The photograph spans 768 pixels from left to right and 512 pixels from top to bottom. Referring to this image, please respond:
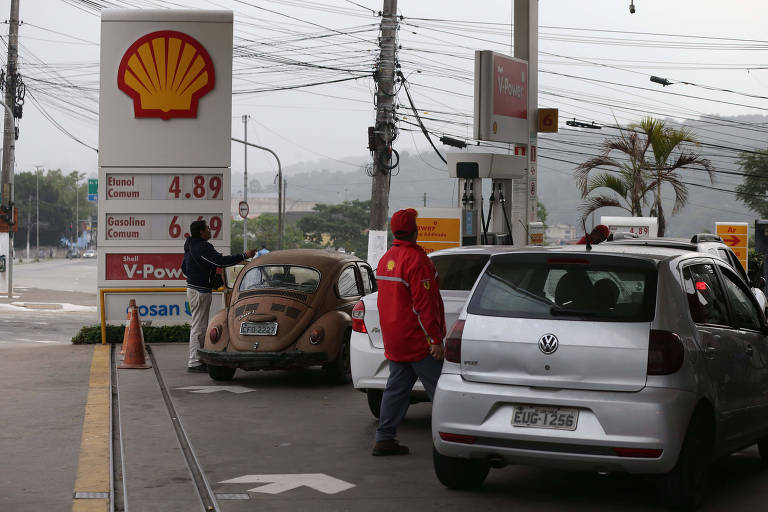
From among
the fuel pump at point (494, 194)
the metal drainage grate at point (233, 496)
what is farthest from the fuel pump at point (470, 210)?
the metal drainage grate at point (233, 496)

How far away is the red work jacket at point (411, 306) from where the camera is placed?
809cm

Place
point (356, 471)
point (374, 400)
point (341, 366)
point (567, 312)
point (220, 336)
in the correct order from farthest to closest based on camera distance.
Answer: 1. point (341, 366)
2. point (220, 336)
3. point (374, 400)
4. point (356, 471)
5. point (567, 312)

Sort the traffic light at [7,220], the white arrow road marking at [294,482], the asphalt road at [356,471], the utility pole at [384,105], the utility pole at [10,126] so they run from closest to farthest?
the asphalt road at [356,471], the white arrow road marking at [294,482], the utility pole at [384,105], the traffic light at [7,220], the utility pole at [10,126]

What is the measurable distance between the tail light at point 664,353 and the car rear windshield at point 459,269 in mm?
3715

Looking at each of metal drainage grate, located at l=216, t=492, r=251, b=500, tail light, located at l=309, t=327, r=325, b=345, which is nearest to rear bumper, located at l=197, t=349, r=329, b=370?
tail light, located at l=309, t=327, r=325, b=345

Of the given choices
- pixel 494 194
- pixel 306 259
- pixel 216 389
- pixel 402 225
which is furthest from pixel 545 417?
pixel 494 194

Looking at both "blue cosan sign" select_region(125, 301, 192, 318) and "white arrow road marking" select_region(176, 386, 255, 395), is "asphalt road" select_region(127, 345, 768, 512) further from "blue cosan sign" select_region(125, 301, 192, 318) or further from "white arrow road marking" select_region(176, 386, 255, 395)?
"blue cosan sign" select_region(125, 301, 192, 318)

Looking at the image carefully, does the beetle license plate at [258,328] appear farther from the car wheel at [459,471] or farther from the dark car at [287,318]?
the car wheel at [459,471]

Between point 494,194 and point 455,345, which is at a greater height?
point 494,194

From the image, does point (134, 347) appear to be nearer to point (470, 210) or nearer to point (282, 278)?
point (282, 278)

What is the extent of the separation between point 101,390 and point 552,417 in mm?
7008

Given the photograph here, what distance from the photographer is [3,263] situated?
40.1m

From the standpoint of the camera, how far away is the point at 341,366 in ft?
42.3

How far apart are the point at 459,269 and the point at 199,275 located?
16.2 feet
